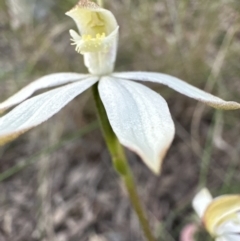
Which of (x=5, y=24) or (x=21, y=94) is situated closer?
(x=21, y=94)

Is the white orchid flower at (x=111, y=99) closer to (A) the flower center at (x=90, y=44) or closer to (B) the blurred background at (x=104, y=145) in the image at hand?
(A) the flower center at (x=90, y=44)

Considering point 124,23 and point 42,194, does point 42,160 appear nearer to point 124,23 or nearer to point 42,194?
point 42,194

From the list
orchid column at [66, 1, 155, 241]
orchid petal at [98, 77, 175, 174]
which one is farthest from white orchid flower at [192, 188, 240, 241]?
orchid petal at [98, 77, 175, 174]

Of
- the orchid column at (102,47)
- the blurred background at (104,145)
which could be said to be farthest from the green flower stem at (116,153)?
the blurred background at (104,145)

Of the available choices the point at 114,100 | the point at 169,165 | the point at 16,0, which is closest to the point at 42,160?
the point at 169,165

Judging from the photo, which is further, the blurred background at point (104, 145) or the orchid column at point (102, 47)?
the blurred background at point (104, 145)

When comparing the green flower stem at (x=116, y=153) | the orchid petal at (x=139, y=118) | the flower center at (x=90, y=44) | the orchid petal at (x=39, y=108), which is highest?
the flower center at (x=90, y=44)

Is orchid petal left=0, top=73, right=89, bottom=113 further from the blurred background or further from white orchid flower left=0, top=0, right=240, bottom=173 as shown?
the blurred background

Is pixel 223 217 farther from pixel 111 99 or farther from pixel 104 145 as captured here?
pixel 104 145
